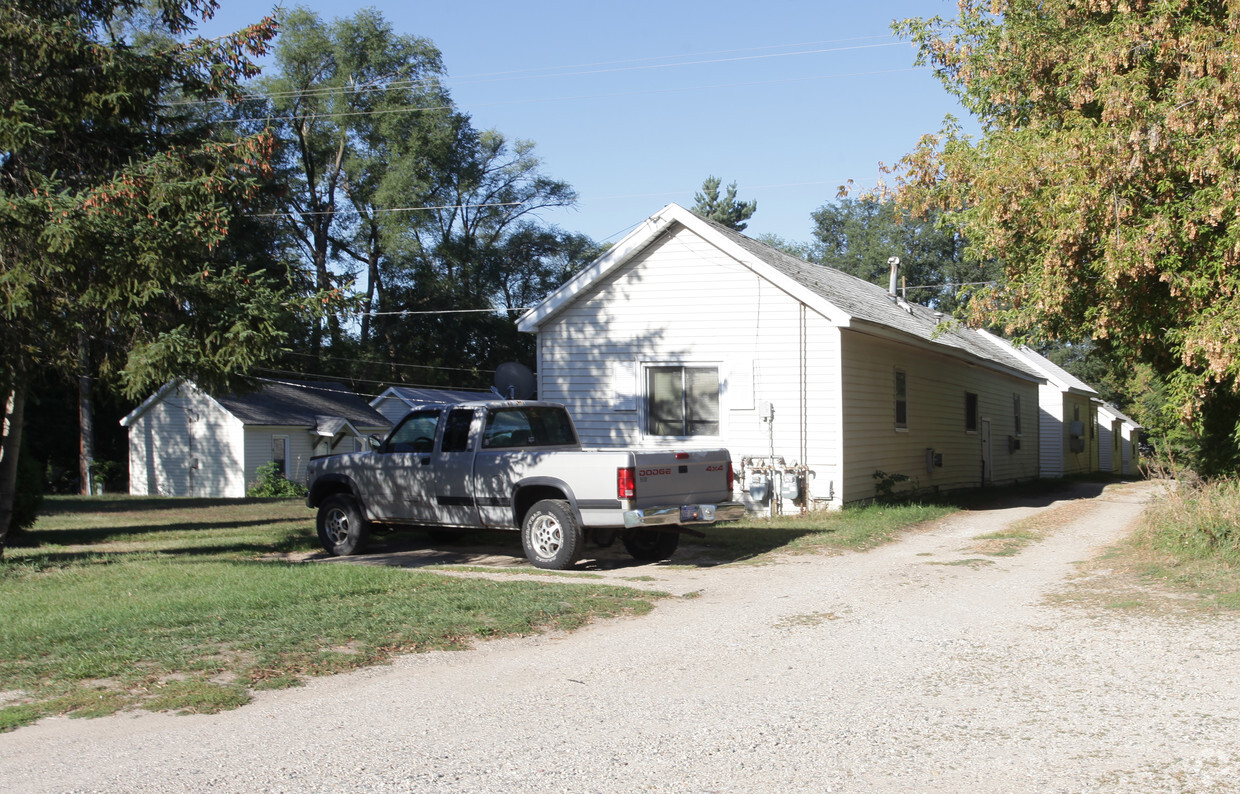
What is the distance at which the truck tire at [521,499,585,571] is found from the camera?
11.7m

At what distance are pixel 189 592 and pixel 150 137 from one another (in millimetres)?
7013

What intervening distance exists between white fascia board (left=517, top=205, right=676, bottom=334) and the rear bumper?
7.51 metres

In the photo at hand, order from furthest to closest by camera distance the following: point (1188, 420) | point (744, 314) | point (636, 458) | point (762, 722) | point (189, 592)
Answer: point (744, 314)
point (1188, 420)
point (636, 458)
point (189, 592)
point (762, 722)

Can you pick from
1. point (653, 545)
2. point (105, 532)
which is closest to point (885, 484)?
point (653, 545)

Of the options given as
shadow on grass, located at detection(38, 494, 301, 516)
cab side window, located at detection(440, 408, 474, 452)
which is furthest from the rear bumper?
shadow on grass, located at detection(38, 494, 301, 516)

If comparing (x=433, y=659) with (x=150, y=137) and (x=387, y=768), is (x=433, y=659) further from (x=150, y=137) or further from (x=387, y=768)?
(x=150, y=137)

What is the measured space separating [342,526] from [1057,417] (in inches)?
1140

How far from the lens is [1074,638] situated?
307 inches

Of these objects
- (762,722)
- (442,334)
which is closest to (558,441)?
(762,722)

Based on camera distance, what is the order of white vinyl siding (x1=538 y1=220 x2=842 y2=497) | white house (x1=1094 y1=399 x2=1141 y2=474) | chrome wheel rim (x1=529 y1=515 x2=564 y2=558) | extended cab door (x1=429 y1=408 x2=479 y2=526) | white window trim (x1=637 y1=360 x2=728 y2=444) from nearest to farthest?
chrome wheel rim (x1=529 y1=515 x2=564 y2=558) → extended cab door (x1=429 y1=408 x2=479 y2=526) → white vinyl siding (x1=538 y1=220 x2=842 y2=497) → white window trim (x1=637 y1=360 x2=728 y2=444) → white house (x1=1094 y1=399 x2=1141 y2=474)

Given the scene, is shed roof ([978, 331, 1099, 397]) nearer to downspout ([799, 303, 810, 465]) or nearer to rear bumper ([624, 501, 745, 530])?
downspout ([799, 303, 810, 465])

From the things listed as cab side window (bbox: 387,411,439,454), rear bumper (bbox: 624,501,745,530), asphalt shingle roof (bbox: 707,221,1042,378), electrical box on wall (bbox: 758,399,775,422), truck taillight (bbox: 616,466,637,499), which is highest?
asphalt shingle roof (bbox: 707,221,1042,378)

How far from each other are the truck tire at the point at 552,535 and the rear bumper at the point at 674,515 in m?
0.68

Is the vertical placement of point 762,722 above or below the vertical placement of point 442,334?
below
